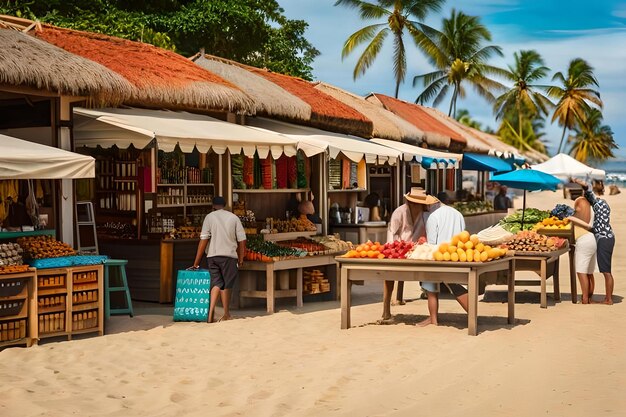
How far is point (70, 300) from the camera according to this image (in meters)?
9.44

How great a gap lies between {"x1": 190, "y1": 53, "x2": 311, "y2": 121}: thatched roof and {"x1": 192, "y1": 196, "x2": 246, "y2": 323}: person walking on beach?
392 cm

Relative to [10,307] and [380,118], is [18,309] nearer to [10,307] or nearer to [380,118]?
[10,307]

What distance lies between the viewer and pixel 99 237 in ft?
42.5

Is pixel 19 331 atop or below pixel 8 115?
below

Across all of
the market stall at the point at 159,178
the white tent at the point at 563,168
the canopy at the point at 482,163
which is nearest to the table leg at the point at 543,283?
the market stall at the point at 159,178

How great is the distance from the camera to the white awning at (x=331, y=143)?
13.5 meters

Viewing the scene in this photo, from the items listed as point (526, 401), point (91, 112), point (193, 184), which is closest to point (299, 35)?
point (193, 184)

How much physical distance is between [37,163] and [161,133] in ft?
6.96

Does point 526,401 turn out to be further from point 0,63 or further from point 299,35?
point 299,35

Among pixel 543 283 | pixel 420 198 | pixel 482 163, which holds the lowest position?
pixel 543 283

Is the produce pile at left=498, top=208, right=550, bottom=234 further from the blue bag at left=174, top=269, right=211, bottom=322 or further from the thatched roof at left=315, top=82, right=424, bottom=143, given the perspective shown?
the blue bag at left=174, top=269, right=211, bottom=322

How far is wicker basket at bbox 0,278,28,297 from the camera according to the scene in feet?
29.0

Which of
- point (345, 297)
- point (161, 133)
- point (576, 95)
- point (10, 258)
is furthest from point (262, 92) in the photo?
point (576, 95)

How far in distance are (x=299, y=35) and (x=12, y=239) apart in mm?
24930
